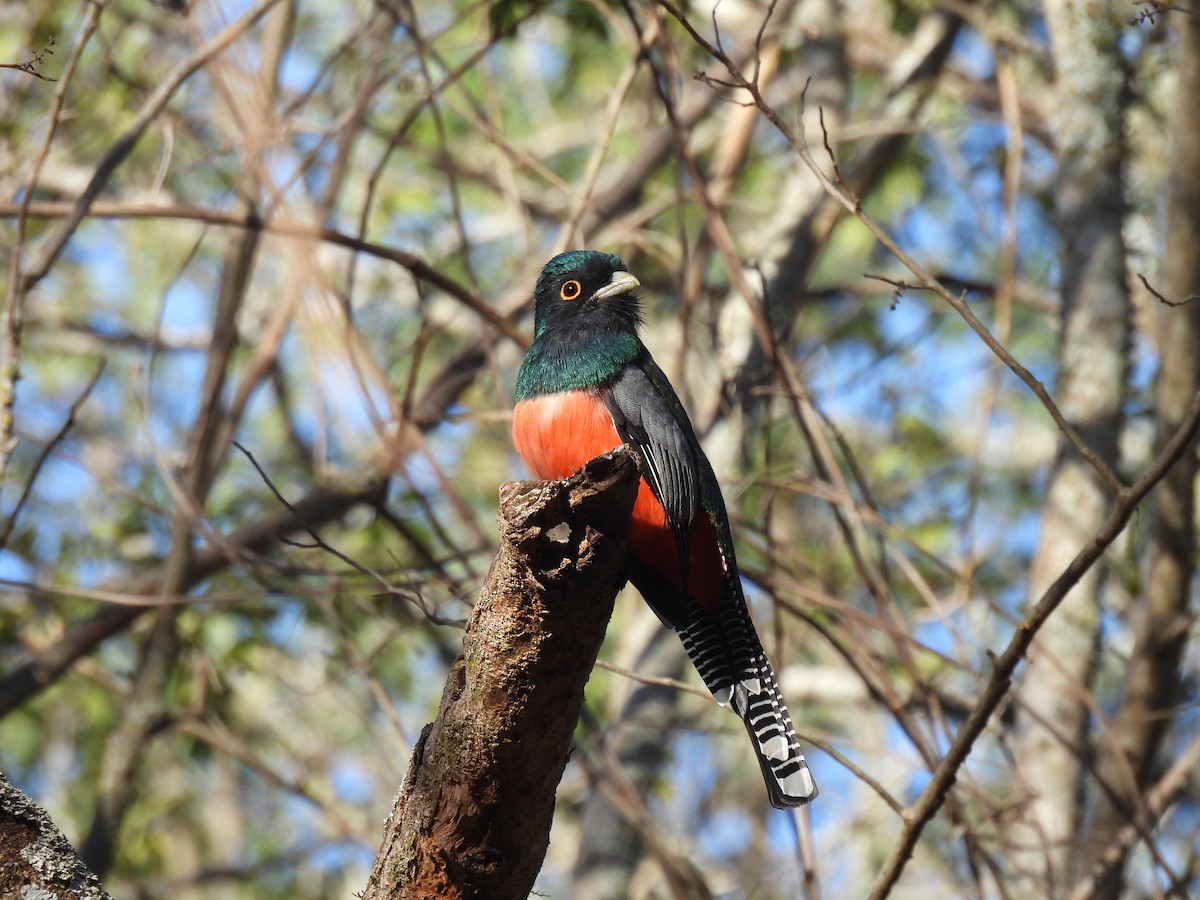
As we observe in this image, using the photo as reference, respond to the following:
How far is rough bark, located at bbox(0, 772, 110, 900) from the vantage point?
2.42 m

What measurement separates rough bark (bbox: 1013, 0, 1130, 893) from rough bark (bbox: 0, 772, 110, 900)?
3742 millimetres

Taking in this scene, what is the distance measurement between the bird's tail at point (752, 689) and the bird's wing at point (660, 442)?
0.38 metres

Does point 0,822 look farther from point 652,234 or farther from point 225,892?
point 225,892

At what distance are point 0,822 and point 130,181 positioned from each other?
305 inches

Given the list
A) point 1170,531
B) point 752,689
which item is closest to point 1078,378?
point 1170,531

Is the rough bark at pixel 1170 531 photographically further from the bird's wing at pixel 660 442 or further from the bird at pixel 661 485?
the bird's wing at pixel 660 442

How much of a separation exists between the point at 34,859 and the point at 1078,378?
4964 millimetres

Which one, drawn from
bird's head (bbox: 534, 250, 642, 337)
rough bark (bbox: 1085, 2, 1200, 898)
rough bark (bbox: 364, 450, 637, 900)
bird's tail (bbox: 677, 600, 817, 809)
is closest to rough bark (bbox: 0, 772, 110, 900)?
rough bark (bbox: 364, 450, 637, 900)

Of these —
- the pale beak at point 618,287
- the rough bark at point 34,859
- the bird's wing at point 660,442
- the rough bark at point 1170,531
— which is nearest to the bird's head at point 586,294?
the pale beak at point 618,287

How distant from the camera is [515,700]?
2562mm

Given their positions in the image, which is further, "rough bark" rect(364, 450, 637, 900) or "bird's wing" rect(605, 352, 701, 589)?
"bird's wing" rect(605, 352, 701, 589)

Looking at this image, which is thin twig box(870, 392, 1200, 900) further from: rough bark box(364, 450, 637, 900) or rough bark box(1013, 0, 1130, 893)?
rough bark box(1013, 0, 1130, 893)

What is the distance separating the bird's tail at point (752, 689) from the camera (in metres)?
3.72

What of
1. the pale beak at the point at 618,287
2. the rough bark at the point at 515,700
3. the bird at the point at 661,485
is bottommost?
the rough bark at the point at 515,700
